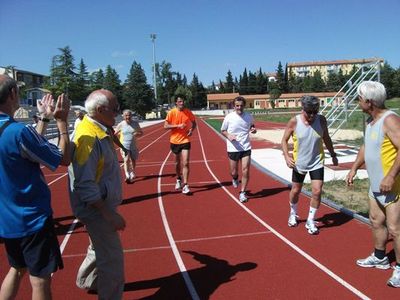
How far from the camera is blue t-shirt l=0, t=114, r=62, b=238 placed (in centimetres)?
290

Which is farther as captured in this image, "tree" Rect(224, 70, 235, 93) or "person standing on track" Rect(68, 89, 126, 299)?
"tree" Rect(224, 70, 235, 93)

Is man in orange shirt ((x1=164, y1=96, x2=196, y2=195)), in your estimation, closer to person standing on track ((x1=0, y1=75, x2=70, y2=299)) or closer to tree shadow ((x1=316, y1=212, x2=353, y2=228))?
tree shadow ((x1=316, y1=212, x2=353, y2=228))

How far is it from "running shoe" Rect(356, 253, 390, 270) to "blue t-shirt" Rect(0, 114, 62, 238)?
11.2 feet

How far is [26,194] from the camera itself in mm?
2982

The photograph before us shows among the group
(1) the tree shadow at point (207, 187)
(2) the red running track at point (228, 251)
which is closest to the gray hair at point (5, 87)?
(2) the red running track at point (228, 251)

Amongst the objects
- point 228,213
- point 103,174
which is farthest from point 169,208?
point 103,174

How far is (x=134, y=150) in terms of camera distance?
35.6 feet

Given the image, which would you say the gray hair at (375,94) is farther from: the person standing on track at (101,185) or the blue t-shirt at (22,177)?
the blue t-shirt at (22,177)

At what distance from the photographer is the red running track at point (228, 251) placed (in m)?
4.25

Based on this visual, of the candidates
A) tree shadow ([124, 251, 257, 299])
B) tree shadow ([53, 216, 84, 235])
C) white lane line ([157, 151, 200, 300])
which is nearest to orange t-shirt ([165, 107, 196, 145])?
white lane line ([157, 151, 200, 300])

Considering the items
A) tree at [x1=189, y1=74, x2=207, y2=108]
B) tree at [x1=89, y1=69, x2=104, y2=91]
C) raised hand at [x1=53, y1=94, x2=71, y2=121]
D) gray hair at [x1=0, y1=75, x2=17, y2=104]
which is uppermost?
tree at [x1=89, y1=69, x2=104, y2=91]

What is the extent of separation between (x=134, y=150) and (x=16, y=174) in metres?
7.90

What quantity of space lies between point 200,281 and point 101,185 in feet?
5.78

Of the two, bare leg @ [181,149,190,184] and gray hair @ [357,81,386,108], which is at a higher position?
gray hair @ [357,81,386,108]
